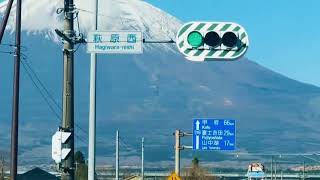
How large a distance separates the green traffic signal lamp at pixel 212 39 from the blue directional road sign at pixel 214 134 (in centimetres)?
1594

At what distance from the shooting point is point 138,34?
1794 cm

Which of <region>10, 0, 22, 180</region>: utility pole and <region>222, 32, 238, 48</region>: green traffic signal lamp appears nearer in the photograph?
<region>222, 32, 238, 48</region>: green traffic signal lamp

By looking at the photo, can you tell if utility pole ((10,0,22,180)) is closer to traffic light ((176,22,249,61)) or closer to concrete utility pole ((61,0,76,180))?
concrete utility pole ((61,0,76,180))

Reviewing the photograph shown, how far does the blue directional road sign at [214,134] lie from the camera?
31.6m

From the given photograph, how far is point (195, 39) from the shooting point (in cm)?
1568

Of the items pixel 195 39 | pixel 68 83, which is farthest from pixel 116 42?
pixel 195 39

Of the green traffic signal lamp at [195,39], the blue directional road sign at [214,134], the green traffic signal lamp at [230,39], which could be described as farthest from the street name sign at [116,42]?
the blue directional road sign at [214,134]

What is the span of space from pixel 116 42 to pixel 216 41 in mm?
2808

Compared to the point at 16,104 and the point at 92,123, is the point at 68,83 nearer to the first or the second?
the point at 92,123

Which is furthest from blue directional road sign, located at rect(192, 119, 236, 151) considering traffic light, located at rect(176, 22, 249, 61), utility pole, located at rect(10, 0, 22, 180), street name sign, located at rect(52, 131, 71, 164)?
traffic light, located at rect(176, 22, 249, 61)

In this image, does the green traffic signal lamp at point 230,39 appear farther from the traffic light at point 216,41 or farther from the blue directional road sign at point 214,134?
the blue directional road sign at point 214,134

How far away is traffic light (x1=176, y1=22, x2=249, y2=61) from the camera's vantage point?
15.6m

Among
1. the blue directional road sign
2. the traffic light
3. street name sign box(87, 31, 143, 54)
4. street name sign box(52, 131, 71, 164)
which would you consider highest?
street name sign box(87, 31, 143, 54)

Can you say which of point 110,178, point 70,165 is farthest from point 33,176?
point 70,165
